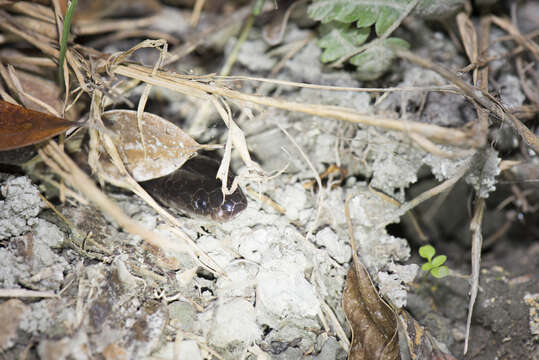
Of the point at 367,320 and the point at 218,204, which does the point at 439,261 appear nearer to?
the point at 367,320

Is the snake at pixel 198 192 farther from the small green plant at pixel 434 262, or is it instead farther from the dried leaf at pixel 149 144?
the small green plant at pixel 434 262

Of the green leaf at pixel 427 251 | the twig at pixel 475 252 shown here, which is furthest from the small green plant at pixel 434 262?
the twig at pixel 475 252

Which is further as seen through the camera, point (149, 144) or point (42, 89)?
point (42, 89)

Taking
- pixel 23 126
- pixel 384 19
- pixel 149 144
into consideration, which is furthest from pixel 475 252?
pixel 23 126

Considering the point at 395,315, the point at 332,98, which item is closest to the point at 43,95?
the point at 332,98

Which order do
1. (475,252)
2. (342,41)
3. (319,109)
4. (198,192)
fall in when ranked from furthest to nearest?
(342,41) < (198,192) < (475,252) < (319,109)
